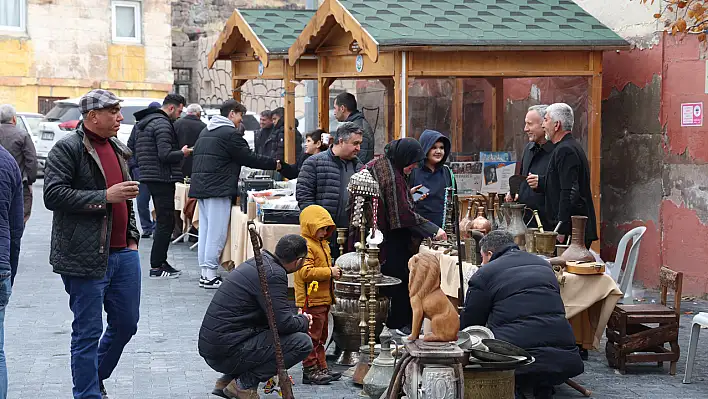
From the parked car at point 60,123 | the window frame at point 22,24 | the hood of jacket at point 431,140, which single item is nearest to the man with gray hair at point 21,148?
the hood of jacket at point 431,140

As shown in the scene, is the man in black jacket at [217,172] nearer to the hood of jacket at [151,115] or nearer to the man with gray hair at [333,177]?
the hood of jacket at [151,115]

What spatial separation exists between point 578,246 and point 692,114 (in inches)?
149

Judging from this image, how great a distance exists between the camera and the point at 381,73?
10.9 meters

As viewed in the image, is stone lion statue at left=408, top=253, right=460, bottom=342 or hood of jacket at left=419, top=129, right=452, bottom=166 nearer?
stone lion statue at left=408, top=253, right=460, bottom=342

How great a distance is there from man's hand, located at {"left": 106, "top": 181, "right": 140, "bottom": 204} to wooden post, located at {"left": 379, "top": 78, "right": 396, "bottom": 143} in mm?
8265

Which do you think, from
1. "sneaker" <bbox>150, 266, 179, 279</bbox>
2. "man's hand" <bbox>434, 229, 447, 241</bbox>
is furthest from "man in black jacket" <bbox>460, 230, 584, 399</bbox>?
"sneaker" <bbox>150, 266, 179, 279</bbox>

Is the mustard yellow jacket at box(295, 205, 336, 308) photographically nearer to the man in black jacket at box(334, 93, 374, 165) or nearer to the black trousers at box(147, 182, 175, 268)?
the man in black jacket at box(334, 93, 374, 165)

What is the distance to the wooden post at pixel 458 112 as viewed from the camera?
13914 mm

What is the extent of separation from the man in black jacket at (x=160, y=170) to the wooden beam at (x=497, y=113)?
3.93 metres

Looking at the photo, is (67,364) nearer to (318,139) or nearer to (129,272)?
(129,272)

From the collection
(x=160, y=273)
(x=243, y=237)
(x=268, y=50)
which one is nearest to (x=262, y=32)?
(x=268, y=50)

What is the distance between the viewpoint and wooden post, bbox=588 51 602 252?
11.2 meters

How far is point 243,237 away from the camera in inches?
421

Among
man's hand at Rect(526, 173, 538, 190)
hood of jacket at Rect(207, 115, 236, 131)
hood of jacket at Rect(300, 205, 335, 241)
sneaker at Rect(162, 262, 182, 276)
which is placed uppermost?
hood of jacket at Rect(207, 115, 236, 131)
